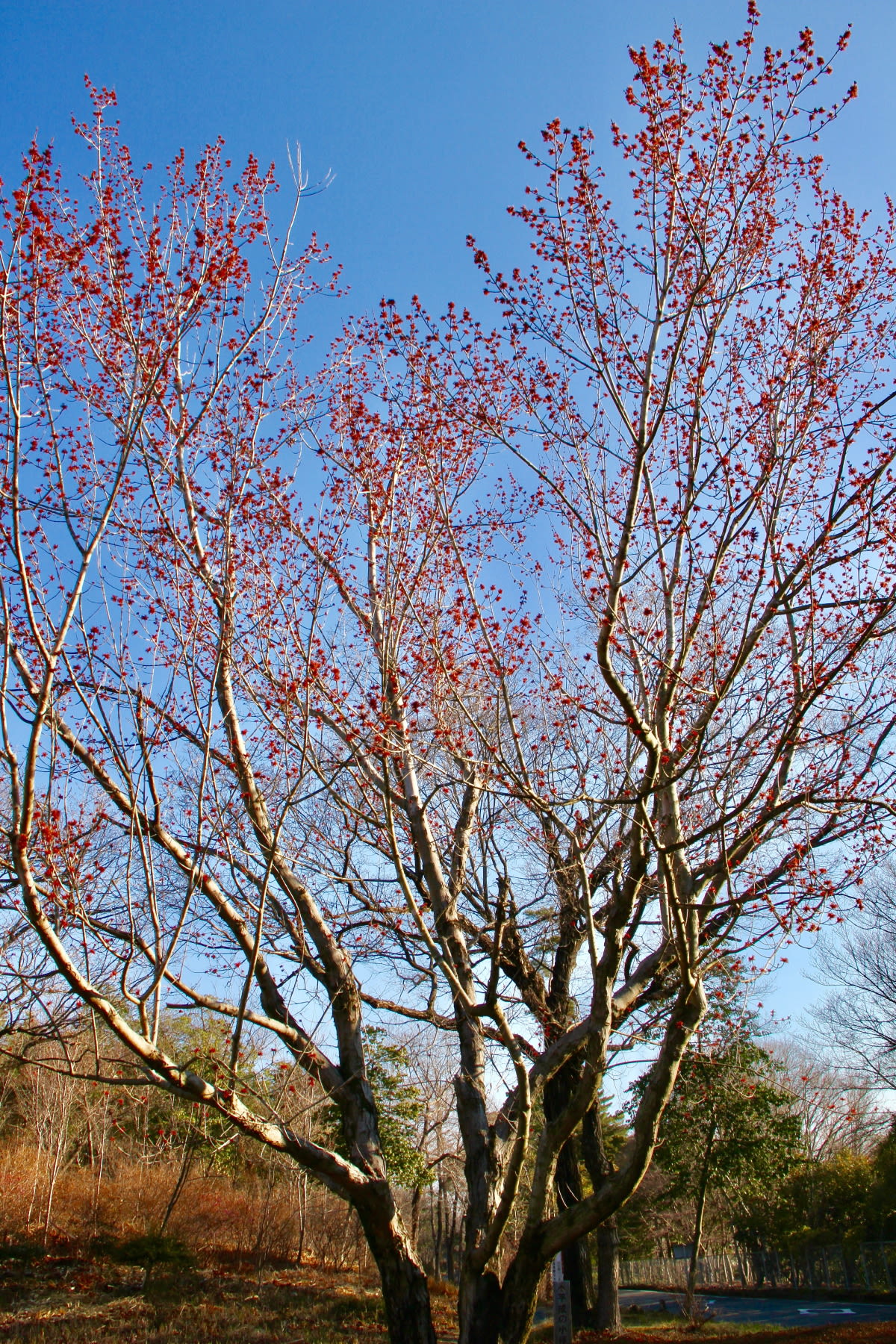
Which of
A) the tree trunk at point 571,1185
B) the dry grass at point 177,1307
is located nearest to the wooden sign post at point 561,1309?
the tree trunk at point 571,1185

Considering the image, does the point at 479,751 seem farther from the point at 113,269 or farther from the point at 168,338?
the point at 113,269

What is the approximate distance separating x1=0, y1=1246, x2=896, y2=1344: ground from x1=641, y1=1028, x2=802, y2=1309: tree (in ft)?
6.55

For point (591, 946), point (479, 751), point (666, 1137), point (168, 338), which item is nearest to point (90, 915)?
point (479, 751)

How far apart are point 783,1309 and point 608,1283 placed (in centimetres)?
1053

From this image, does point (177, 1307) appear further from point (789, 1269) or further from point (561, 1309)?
point (789, 1269)

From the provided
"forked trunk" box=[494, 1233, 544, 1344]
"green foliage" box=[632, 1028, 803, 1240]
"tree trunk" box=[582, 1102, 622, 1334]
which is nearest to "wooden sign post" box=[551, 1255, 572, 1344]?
Answer: "forked trunk" box=[494, 1233, 544, 1344]

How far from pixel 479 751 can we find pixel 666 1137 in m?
12.1

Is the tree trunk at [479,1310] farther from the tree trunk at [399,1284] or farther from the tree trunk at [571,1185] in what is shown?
the tree trunk at [571,1185]

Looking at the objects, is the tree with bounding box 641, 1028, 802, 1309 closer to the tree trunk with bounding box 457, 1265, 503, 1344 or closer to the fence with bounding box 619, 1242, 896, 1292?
the fence with bounding box 619, 1242, 896, 1292

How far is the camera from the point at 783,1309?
17016 mm

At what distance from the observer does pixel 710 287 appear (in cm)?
395

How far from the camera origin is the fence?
1850 centimetres

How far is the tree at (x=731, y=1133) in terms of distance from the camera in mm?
12367

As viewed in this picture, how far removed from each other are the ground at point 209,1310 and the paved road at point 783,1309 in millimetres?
2180
